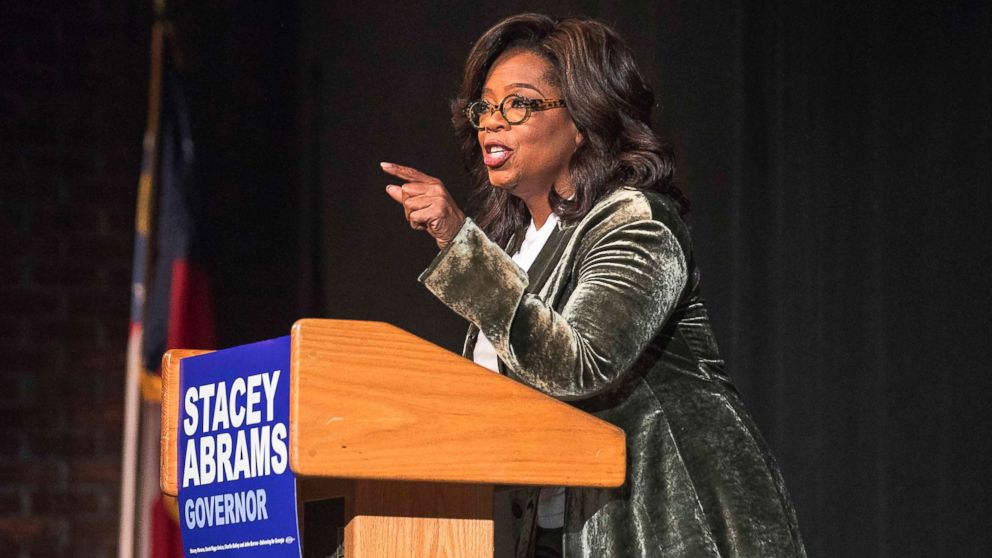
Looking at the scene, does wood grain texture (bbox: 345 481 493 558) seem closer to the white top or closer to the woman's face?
the white top

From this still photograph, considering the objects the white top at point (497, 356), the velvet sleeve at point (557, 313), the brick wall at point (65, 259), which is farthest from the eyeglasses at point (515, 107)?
the brick wall at point (65, 259)

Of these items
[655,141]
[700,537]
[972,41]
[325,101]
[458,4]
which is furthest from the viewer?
[325,101]

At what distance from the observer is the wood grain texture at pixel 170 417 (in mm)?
1446

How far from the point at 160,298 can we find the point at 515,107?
6.40 ft

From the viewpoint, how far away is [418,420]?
1.13 meters

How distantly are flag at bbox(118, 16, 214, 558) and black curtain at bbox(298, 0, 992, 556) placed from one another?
115 centimetres

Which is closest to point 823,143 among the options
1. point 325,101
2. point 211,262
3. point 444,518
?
point 325,101

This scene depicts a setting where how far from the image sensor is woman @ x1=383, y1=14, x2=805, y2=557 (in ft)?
4.40

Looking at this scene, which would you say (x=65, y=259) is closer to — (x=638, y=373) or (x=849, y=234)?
(x=849, y=234)

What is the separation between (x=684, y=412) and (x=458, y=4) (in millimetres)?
1911

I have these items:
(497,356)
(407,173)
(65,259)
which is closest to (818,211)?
(497,356)

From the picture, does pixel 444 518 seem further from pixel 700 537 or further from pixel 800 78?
pixel 800 78

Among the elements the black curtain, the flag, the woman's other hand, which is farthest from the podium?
the flag

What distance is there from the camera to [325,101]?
3.42 metres
